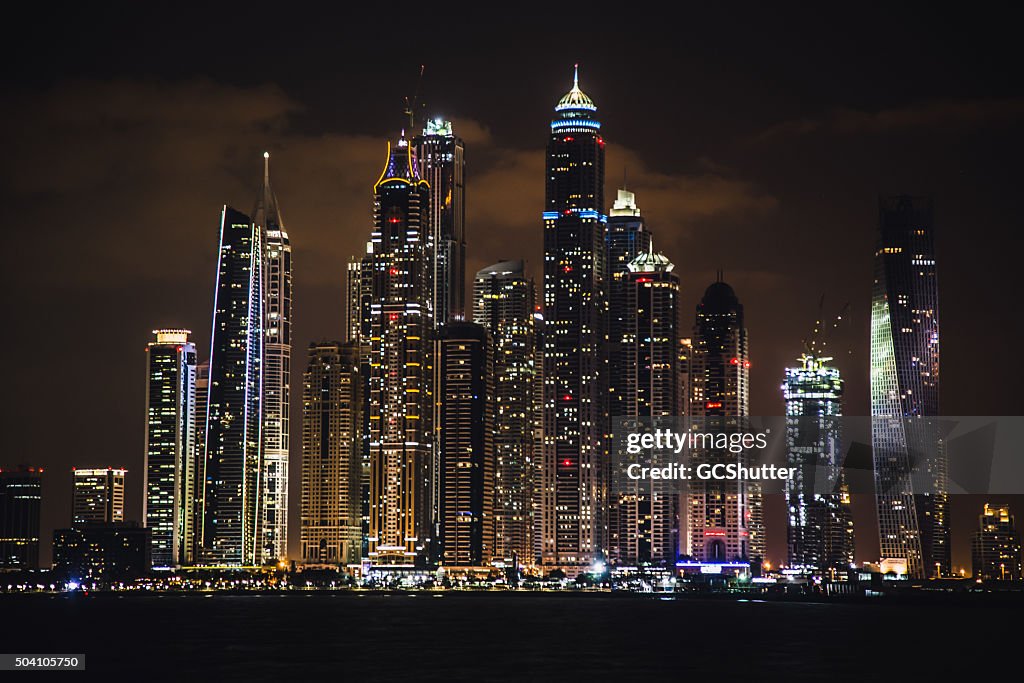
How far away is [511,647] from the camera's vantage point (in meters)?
142

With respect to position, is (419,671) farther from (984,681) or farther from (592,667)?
(984,681)

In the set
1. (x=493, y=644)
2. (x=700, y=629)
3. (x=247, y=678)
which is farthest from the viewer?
(x=700, y=629)

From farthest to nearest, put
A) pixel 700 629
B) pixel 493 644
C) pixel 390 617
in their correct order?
pixel 390 617 < pixel 700 629 < pixel 493 644

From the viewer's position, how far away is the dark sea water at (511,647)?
117438 mm

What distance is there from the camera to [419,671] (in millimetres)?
118500

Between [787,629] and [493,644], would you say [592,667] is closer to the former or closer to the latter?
[493,644]

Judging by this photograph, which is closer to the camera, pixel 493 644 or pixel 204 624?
pixel 493 644

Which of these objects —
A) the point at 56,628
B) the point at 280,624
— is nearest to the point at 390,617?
the point at 280,624

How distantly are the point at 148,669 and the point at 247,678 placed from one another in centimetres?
1149

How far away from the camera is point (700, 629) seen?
568 feet

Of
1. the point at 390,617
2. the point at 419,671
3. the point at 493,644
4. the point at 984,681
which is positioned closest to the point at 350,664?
the point at 419,671

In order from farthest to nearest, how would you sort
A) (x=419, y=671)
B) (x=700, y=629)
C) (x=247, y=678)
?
1. (x=700, y=629)
2. (x=419, y=671)
3. (x=247, y=678)

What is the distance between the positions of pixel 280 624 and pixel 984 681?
8861cm

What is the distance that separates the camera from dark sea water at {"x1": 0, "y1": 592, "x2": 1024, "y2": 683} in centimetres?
11744
